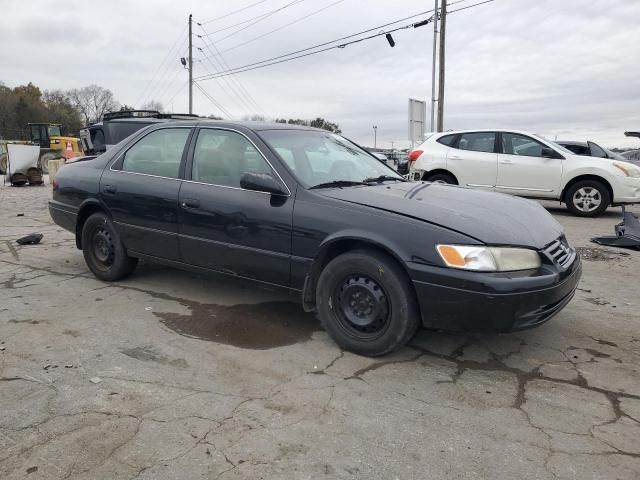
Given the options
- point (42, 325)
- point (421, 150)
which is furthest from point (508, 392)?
point (421, 150)

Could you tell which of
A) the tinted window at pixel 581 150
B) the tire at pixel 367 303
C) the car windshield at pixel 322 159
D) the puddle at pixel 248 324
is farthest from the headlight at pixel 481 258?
the tinted window at pixel 581 150

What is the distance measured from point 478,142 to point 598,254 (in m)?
4.24

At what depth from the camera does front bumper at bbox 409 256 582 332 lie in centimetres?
296

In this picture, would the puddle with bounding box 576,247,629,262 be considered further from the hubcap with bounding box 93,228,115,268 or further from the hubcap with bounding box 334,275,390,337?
the hubcap with bounding box 93,228,115,268

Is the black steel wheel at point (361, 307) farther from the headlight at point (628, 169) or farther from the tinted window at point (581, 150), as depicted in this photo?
the tinted window at point (581, 150)

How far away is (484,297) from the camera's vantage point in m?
2.96

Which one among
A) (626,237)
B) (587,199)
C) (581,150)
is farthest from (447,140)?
(626,237)

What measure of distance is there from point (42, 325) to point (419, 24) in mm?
17964

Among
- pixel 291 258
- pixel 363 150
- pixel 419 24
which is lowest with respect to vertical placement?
pixel 291 258

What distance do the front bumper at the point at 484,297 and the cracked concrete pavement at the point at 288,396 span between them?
0.36m

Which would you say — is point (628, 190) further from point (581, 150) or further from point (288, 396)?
point (288, 396)

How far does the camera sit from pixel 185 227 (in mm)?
4223

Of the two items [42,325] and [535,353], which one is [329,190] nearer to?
[535,353]

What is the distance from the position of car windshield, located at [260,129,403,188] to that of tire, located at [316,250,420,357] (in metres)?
0.75
